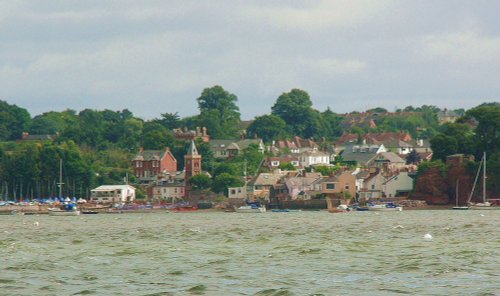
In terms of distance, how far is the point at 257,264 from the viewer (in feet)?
203

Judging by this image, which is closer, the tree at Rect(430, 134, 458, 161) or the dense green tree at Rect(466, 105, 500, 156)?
the dense green tree at Rect(466, 105, 500, 156)

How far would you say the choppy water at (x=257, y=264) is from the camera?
5141cm

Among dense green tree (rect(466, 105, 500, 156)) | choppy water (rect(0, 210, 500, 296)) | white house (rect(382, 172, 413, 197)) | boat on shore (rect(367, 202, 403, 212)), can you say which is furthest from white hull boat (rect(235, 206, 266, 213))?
choppy water (rect(0, 210, 500, 296))

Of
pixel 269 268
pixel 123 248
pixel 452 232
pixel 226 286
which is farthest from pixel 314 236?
pixel 226 286

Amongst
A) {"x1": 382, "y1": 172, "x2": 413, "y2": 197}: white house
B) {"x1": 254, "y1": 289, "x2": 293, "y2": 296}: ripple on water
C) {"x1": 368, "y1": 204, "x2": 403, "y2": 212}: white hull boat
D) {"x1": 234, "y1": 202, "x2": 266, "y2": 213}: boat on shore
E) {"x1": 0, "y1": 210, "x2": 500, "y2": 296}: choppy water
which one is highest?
{"x1": 382, "y1": 172, "x2": 413, "y2": 197}: white house

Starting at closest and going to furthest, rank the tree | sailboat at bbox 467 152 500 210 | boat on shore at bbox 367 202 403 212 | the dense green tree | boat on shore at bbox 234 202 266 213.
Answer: sailboat at bbox 467 152 500 210, boat on shore at bbox 367 202 403 212, boat on shore at bbox 234 202 266 213, the dense green tree, the tree

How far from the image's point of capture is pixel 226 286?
52.2 metres

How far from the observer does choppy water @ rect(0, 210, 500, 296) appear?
51.4m

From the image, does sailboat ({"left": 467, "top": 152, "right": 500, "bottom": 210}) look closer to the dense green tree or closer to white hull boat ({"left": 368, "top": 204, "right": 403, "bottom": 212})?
the dense green tree

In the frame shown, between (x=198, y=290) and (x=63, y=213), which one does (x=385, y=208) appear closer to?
(x=63, y=213)

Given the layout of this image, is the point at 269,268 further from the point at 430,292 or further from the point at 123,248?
the point at 123,248

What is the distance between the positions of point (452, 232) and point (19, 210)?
103759 mm

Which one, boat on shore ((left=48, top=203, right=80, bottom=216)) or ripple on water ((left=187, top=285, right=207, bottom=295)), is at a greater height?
boat on shore ((left=48, top=203, right=80, bottom=216))

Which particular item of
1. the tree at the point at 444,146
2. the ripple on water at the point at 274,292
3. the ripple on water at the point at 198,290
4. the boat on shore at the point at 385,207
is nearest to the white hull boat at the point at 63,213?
the boat on shore at the point at 385,207
